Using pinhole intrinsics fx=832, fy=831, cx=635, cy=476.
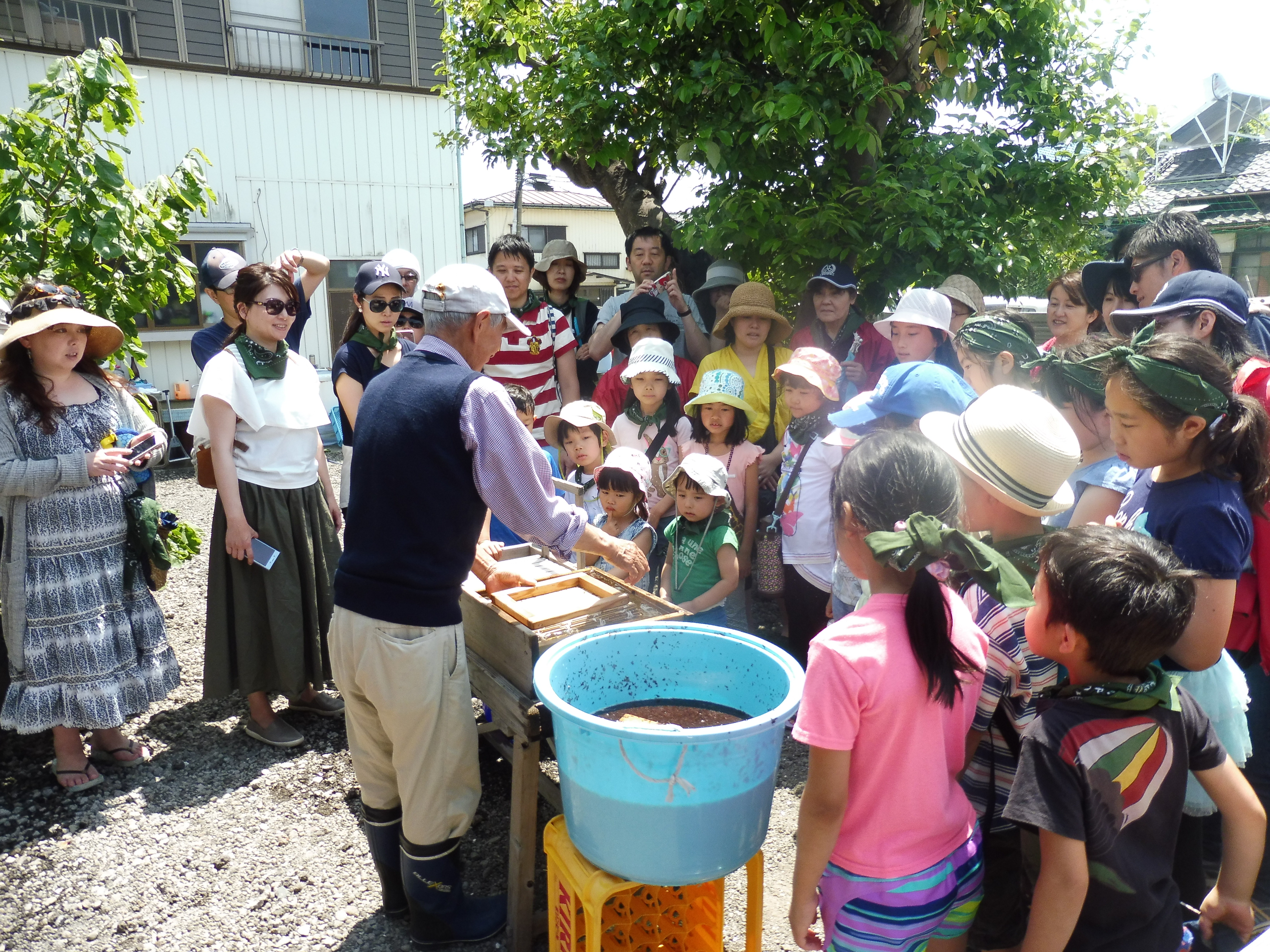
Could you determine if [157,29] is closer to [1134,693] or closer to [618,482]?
[618,482]

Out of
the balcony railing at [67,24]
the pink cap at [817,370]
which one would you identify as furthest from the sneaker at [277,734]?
the balcony railing at [67,24]

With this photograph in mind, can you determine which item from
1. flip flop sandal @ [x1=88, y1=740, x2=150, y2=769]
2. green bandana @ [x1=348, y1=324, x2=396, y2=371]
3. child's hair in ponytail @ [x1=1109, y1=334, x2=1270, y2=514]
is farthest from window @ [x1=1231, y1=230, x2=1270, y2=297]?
flip flop sandal @ [x1=88, y1=740, x2=150, y2=769]

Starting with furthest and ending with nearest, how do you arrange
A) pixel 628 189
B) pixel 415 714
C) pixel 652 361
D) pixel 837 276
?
pixel 628 189 < pixel 837 276 < pixel 652 361 < pixel 415 714

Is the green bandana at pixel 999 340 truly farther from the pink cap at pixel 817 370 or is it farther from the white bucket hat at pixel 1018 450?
the white bucket hat at pixel 1018 450

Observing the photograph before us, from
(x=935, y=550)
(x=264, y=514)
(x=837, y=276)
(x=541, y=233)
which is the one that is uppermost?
(x=541, y=233)

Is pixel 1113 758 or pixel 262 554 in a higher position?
pixel 1113 758

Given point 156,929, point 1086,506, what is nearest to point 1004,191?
point 1086,506

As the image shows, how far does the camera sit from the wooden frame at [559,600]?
2406 millimetres

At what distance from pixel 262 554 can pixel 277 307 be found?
1051mm

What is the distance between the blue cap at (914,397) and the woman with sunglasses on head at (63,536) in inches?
111

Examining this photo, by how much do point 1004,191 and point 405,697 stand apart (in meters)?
4.57

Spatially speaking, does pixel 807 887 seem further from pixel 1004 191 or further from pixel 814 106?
pixel 1004 191

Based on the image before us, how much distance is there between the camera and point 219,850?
299 centimetres

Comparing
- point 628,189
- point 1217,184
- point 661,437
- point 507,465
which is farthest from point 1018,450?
point 1217,184
